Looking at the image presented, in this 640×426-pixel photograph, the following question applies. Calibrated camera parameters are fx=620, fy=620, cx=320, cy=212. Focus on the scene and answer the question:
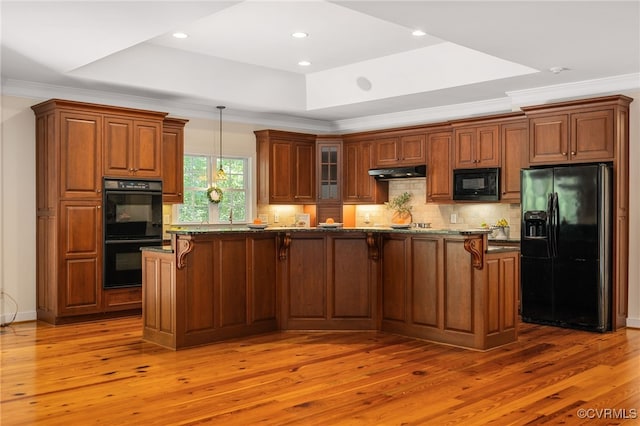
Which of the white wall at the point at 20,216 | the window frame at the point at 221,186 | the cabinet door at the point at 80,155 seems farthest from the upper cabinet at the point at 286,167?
the white wall at the point at 20,216

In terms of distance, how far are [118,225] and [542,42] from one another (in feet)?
15.9

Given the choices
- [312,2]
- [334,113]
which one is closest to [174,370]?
[312,2]

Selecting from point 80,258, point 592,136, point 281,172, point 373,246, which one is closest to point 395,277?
point 373,246

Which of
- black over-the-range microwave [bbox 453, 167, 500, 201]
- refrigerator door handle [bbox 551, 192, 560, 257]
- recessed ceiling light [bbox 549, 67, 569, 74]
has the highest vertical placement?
recessed ceiling light [bbox 549, 67, 569, 74]

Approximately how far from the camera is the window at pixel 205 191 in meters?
8.48

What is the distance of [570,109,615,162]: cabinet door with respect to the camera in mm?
6434

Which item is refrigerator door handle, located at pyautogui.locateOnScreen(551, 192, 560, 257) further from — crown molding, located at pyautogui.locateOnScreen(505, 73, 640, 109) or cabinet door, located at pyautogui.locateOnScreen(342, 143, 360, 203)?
cabinet door, located at pyautogui.locateOnScreen(342, 143, 360, 203)

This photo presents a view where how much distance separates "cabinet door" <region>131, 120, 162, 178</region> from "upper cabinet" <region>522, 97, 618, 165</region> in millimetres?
4299

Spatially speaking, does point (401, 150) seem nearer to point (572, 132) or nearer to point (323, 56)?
point (323, 56)

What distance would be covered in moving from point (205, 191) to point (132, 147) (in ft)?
5.36

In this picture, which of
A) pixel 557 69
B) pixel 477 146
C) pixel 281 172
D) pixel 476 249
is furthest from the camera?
pixel 281 172

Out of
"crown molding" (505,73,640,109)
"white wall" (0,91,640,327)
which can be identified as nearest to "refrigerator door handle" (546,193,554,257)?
"white wall" (0,91,640,327)

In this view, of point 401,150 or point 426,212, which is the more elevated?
point 401,150

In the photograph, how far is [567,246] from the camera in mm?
6582
